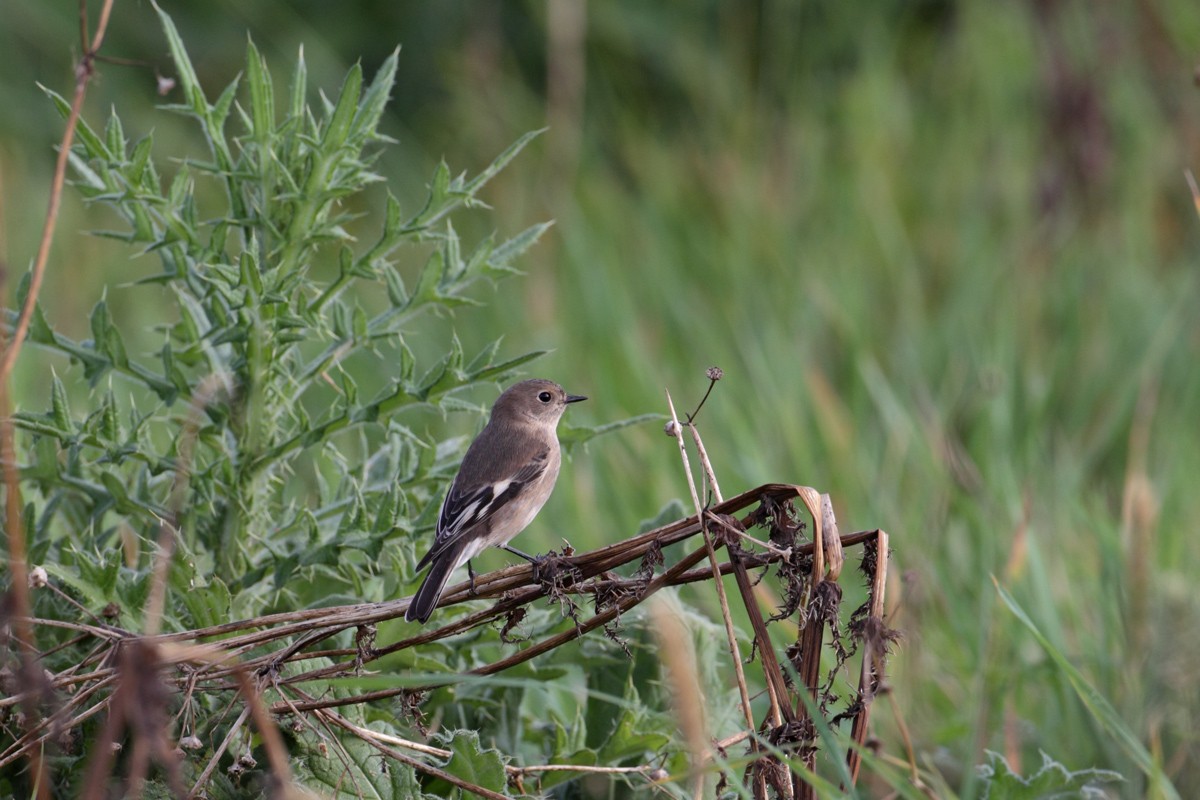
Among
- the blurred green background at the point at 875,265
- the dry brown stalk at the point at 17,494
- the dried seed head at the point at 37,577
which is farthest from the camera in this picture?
the blurred green background at the point at 875,265

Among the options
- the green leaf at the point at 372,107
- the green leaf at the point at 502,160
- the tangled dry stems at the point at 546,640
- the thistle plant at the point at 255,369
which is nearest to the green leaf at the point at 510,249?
the thistle plant at the point at 255,369

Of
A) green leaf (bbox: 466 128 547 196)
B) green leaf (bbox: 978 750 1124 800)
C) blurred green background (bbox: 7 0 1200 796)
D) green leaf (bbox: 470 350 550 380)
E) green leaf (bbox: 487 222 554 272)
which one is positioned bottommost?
green leaf (bbox: 978 750 1124 800)

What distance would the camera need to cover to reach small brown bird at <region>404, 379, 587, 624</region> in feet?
8.19

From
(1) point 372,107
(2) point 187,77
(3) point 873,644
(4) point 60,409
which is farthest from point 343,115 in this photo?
(3) point 873,644

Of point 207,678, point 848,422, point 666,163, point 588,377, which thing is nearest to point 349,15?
point 666,163

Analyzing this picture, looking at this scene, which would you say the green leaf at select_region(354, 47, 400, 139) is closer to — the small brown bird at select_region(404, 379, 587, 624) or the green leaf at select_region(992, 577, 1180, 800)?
the small brown bird at select_region(404, 379, 587, 624)

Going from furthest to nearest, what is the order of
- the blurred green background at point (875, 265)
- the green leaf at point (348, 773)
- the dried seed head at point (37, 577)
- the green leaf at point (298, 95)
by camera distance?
1. the blurred green background at point (875, 265)
2. the green leaf at point (298, 95)
3. the green leaf at point (348, 773)
4. the dried seed head at point (37, 577)

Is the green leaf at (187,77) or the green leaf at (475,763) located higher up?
the green leaf at (187,77)

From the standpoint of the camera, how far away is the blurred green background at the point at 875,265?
3684 mm

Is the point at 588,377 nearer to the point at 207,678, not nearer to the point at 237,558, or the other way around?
the point at 237,558

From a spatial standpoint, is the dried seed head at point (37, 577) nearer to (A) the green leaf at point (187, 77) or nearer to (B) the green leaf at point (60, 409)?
(B) the green leaf at point (60, 409)

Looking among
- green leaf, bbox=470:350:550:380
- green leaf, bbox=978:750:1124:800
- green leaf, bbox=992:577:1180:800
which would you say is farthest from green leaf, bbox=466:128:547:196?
green leaf, bbox=978:750:1124:800

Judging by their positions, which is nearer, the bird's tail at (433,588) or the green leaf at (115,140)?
the bird's tail at (433,588)

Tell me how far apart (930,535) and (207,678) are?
254 cm
